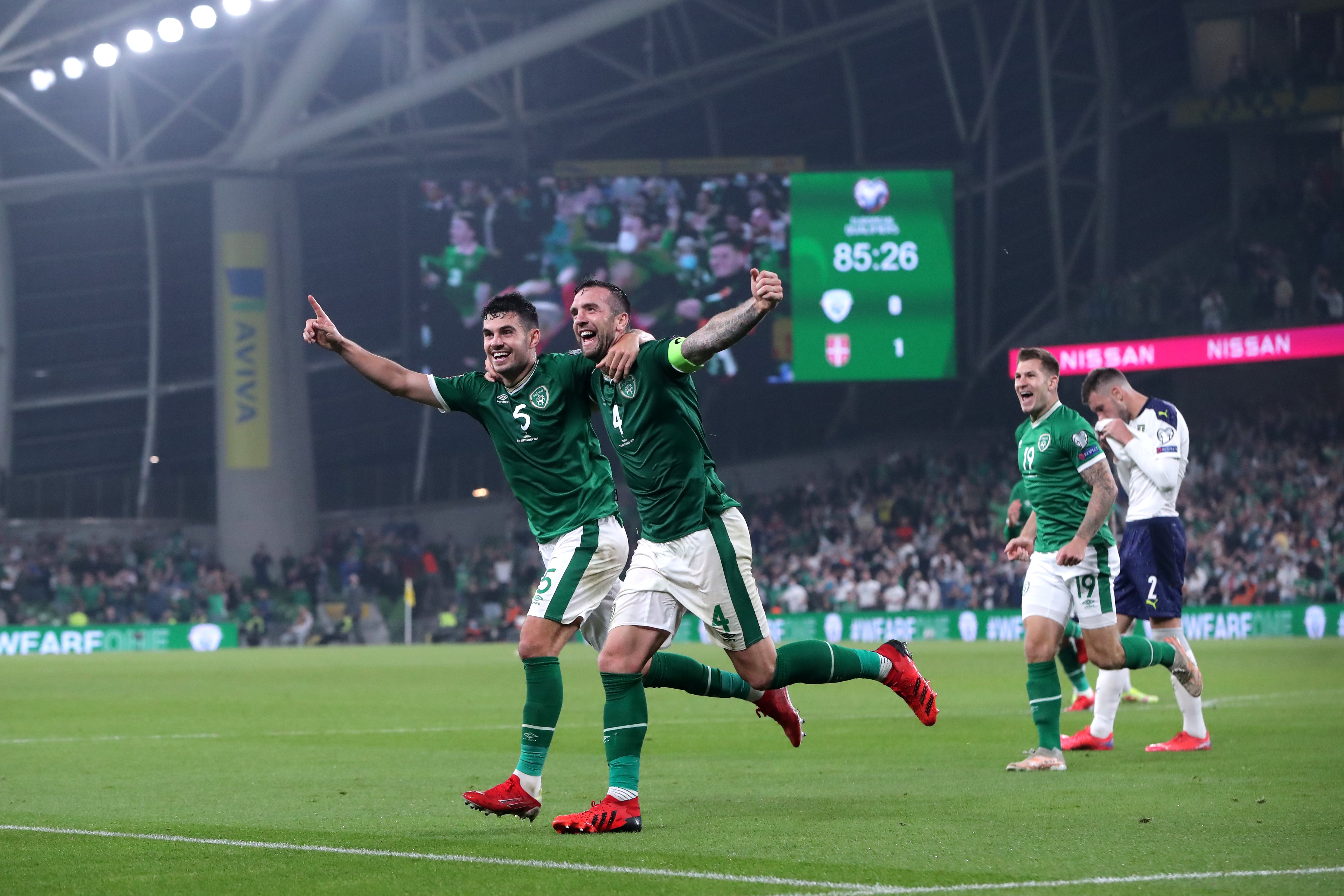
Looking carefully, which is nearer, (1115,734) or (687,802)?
(687,802)

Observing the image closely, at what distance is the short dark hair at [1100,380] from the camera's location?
1120cm

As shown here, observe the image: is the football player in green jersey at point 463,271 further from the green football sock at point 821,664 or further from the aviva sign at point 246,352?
the green football sock at point 821,664

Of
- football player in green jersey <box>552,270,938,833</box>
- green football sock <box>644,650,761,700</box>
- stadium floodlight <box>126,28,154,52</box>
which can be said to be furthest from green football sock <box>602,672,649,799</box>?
stadium floodlight <box>126,28,154,52</box>

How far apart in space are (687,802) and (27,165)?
3770 cm

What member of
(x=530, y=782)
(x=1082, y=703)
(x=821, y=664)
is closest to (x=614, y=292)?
(x=821, y=664)

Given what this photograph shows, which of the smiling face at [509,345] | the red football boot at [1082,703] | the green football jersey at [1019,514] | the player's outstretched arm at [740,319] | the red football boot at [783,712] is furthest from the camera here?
the red football boot at [1082,703]

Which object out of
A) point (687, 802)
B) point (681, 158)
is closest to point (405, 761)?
point (687, 802)

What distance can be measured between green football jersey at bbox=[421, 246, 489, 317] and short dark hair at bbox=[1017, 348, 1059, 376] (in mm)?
28552

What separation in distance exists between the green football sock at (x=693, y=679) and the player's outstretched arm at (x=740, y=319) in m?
2.07

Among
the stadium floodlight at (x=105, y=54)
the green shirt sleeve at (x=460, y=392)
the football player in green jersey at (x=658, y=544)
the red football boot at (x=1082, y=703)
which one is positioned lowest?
the red football boot at (x=1082, y=703)

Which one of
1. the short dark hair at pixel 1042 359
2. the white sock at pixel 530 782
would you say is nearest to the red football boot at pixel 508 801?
the white sock at pixel 530 782

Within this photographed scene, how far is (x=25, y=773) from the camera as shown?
10039 mm

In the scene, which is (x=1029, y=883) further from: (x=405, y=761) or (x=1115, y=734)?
(x=1115, y=734)

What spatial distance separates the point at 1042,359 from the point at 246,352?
31752 mm
